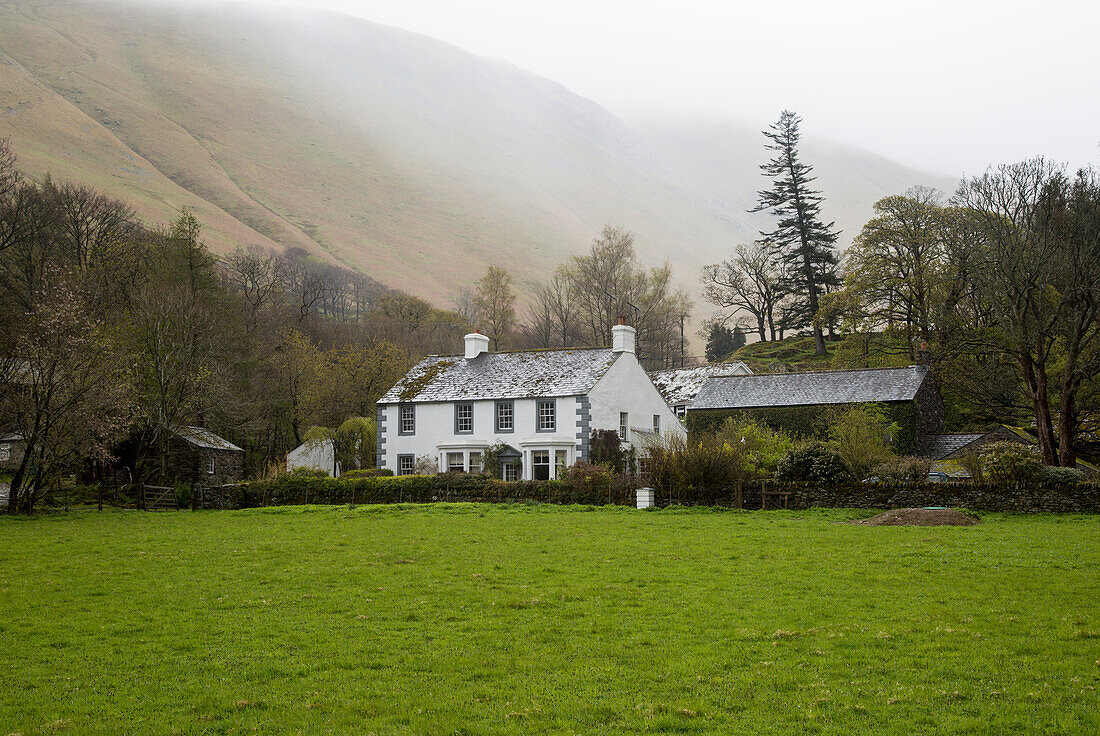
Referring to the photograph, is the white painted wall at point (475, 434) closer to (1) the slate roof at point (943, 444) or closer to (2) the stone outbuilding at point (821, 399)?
(2) the stone outbuilding at point (821, 399)

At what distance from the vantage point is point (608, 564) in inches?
651

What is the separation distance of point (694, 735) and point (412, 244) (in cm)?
17214

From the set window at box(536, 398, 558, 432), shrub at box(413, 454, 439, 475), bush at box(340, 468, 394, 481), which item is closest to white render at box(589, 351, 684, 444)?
window at box(536, 398, 558, 432)

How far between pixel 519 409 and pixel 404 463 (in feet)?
24.1

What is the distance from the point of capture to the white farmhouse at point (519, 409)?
41938 mm

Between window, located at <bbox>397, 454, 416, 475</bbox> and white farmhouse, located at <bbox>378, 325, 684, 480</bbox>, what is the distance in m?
0.05

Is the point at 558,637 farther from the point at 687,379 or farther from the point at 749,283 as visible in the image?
the point at 749,283

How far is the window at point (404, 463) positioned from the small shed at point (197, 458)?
9338mm

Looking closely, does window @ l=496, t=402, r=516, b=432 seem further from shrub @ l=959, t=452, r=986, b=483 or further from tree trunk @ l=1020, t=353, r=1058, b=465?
tree trunk @ l=1020, t=353, r=1058, b=465

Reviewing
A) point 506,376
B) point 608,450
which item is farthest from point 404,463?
point 608,450

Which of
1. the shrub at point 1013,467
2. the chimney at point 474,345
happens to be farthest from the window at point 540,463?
the shrub at point 1013,467

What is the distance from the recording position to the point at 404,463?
45062 mm

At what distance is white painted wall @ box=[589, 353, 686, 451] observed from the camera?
139ft

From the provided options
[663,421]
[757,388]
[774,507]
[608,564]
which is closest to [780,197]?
[757,388]
